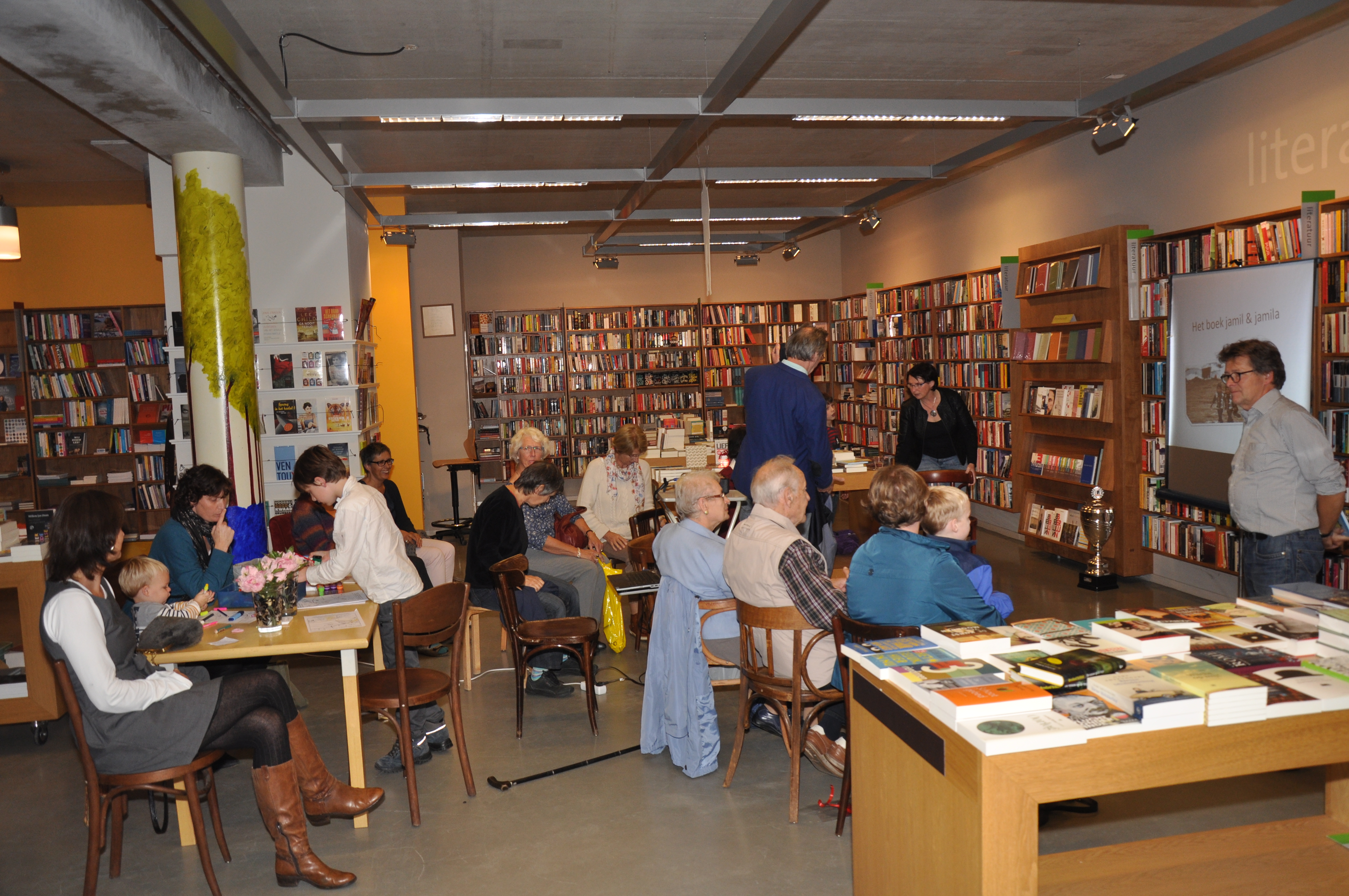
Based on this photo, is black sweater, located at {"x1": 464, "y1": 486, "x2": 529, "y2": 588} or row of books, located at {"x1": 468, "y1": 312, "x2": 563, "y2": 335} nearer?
black sweater, located at {"x1": 464, "y1": 486, "x2": 529, "y2": 588}

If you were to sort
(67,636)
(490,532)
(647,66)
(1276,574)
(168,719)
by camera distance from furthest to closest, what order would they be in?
1. (647,66)
2. (490,532)
3. (1276,574)
4. (168,719)
5. (67,636)

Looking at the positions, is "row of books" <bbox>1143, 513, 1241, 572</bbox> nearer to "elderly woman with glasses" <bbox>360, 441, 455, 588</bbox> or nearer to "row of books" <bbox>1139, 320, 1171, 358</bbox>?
"row of books" <bbox>1139, 320, 1171, 358</bbox>

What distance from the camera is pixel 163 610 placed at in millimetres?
3721

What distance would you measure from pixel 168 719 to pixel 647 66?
15.4 feet

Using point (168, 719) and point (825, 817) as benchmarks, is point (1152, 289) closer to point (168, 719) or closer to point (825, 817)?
point (825, 817)

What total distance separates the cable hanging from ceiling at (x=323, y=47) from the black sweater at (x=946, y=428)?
14.6ft

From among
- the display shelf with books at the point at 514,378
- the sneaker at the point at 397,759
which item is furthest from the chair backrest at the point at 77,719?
the display shelf with books at the point at 514,378

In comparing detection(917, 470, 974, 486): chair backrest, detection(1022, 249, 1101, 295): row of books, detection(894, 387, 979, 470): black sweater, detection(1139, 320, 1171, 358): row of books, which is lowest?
detection(917, 470, 974, 486): chair backrest

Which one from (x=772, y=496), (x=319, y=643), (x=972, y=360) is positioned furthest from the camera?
(x=972, y=360)

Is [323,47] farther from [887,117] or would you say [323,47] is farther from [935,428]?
[935,428]

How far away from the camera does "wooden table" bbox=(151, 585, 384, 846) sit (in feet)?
10.8

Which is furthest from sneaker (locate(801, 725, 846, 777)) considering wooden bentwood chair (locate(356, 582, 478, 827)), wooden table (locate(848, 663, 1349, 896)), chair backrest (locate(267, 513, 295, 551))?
chair backrest (locate(267, 513, 295, 551))

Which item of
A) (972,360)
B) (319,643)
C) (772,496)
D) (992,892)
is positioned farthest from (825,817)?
(972,360)

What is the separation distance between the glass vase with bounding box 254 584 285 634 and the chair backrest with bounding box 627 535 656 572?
2.13m
